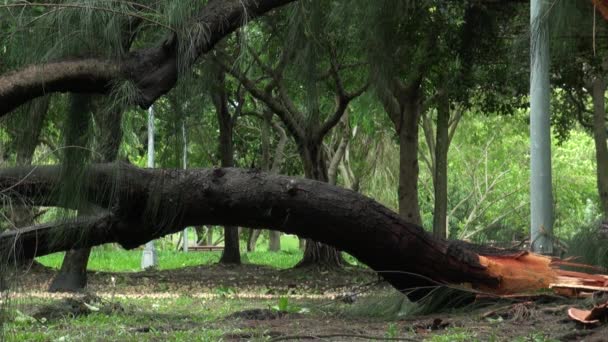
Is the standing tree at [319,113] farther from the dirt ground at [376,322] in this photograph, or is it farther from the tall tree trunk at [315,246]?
the dirt ground at [376,322]

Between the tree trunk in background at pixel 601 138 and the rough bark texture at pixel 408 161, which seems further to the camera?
the rough bark texture at pixel 408 161

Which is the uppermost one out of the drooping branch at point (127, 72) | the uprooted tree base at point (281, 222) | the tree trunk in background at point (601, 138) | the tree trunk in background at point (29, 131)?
the tree trunk in background at point (601, 138)

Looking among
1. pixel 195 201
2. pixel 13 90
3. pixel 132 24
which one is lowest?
pixel 195 201

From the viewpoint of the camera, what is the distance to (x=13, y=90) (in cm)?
555

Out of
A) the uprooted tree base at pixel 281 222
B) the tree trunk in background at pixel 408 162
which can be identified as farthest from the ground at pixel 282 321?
the tree trunk in background at pixel 408 162

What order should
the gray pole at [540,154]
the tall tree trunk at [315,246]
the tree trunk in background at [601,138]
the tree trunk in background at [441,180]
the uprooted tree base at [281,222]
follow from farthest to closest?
the tall tree trunk at [315,246]
the tree trunk in background at [441,180]
the tree trunk in background at [601,138]
the gray pole at [540,154]
the uprooted tree base at [281,222]

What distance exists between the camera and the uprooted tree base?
22.1 feet

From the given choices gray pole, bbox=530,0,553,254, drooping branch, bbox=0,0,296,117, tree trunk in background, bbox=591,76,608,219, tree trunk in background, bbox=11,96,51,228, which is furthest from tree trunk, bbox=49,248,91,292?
tree trunk in background, bbox=591,76,608,219

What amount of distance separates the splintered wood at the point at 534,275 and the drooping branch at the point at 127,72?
323 centimetres

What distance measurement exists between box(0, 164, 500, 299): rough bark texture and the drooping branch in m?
0.67

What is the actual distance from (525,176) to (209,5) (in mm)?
31102

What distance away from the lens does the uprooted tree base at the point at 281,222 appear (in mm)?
6738

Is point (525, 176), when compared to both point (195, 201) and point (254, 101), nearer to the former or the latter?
point (254, 101)

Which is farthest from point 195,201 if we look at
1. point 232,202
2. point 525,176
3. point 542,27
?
point 525,176
